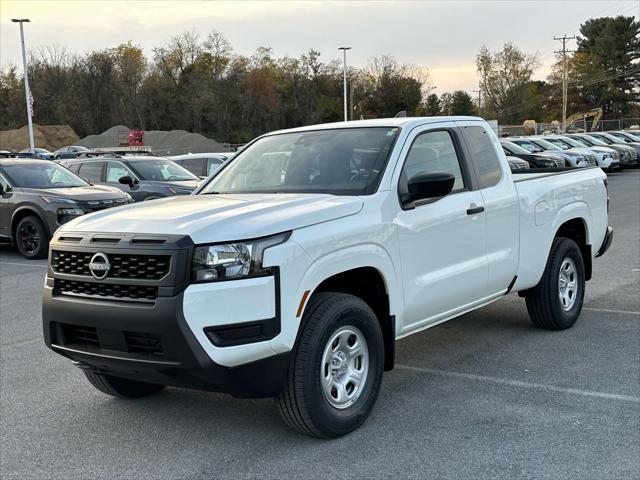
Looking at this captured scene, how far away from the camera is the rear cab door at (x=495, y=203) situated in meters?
5.52

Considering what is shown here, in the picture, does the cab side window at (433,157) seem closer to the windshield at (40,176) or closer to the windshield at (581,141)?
the windshield at (40,176)

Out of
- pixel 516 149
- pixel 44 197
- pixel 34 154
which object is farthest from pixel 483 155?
pixel 34 154

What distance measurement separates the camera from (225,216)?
3.96 meters

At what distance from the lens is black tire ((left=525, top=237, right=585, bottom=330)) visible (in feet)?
20.7

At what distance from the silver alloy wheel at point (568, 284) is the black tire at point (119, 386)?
12.4 feet

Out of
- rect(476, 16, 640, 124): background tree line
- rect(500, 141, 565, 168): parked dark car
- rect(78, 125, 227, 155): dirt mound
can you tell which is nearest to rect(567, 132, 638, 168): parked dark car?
rect(500, 141, 565, 168): parked dark car

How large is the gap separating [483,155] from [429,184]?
1.34m

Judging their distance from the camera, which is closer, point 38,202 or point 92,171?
point 38,202

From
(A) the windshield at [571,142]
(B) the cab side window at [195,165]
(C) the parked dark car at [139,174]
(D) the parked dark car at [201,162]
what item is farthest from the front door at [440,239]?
(A) the windshield at [571,142]

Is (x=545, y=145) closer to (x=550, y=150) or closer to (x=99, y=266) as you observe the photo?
(x=550, y=150)

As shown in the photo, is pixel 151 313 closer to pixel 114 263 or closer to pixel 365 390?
pixel 114 263

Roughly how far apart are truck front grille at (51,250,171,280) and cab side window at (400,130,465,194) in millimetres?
1790

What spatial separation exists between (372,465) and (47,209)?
10272 millimetres

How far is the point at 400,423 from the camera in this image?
14.5ft
